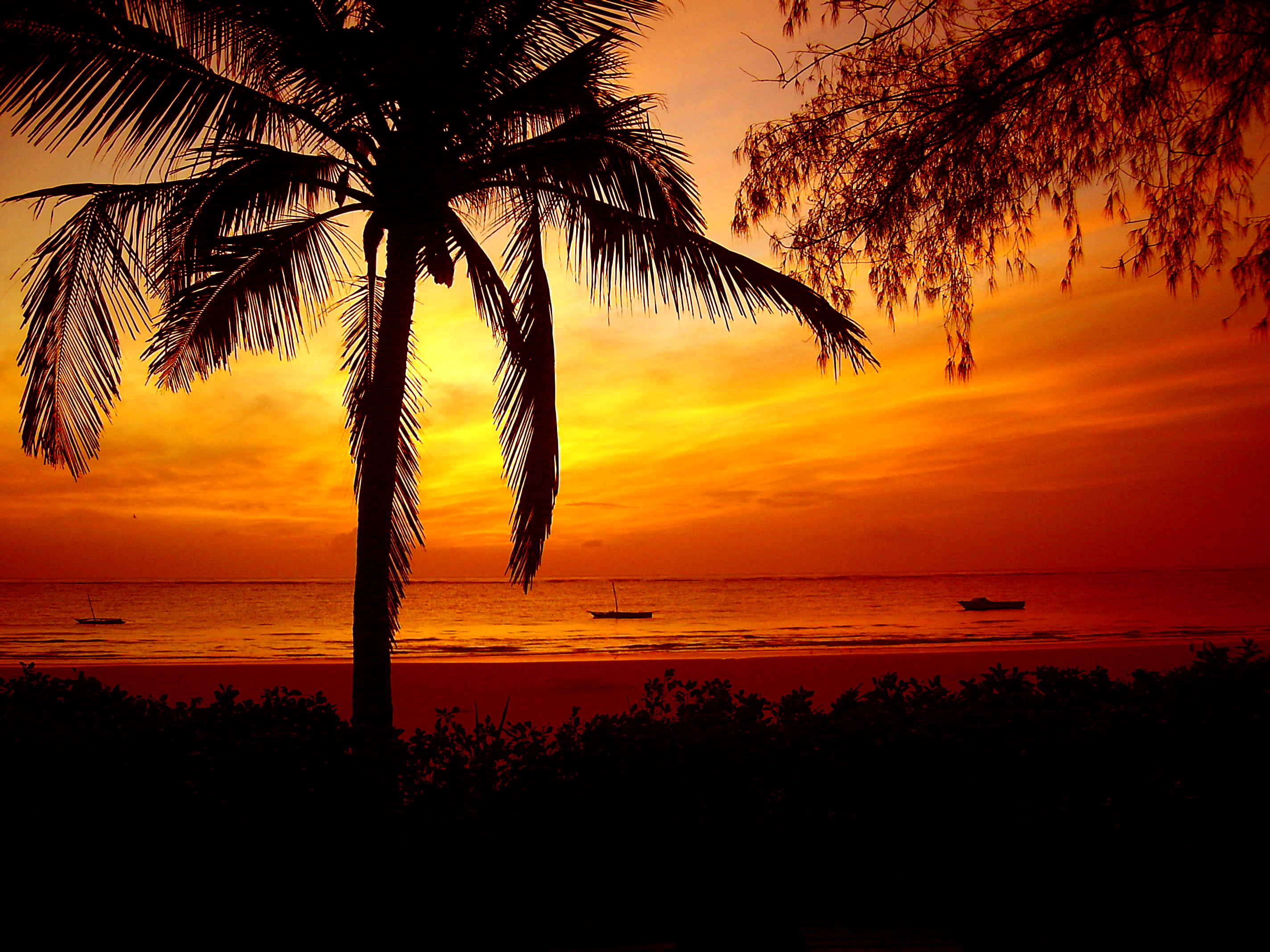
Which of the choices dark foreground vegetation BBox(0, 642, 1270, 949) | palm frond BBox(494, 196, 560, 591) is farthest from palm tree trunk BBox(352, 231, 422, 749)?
dark foreground vegetation BBox(0, 642, 1270, 949)

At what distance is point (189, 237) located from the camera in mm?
5141

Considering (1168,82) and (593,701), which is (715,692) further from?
(593,701)

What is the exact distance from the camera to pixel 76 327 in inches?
224

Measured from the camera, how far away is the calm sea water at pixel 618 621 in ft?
95.8

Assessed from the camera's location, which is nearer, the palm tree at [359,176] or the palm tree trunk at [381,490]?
the palm tree at [359,176]

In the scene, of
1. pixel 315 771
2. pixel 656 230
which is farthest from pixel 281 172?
pixel 315 771

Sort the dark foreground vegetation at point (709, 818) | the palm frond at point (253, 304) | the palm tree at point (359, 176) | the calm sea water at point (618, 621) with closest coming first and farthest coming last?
the dark foreground vegetation at point (709, 818), the palm tree at point (359, 176), the palm frond at point (253, 304), the calm sea water at point (618, 621)

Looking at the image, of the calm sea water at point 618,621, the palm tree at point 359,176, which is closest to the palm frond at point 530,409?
the palm tree at point 359,176

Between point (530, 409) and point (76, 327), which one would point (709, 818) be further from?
point (76, 327)

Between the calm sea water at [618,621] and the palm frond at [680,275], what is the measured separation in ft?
73.0

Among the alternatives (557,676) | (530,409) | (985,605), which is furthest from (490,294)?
(985,605)

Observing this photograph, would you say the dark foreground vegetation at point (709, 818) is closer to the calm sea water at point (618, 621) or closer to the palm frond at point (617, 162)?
the palm frond at point (617, 162)

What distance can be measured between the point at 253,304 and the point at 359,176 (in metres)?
1.97

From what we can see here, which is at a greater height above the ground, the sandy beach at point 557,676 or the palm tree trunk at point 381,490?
the palm tree trunk at point 381,490
